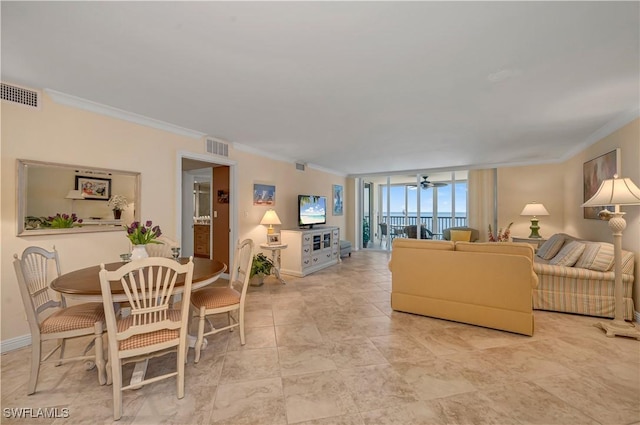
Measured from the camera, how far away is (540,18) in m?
1.57

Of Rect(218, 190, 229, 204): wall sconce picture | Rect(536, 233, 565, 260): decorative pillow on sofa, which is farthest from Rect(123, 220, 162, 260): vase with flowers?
Rect(536, 233, 565, 260): decorative pillow on sofa

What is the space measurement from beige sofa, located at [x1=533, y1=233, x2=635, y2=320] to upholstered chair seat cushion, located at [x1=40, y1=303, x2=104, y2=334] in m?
4.54

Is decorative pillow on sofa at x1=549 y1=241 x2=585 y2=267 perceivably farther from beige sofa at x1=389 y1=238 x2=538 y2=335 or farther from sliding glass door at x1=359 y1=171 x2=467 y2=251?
sliding glass door at x1=359 y1=171 x2=467 y2=251

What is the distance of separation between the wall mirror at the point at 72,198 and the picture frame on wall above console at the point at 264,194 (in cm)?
201

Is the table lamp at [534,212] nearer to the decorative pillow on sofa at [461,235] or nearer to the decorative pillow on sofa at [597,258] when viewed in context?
the decorative pillow on sofa at [461,235]

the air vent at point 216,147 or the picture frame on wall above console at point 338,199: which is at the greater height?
the air vent at point 216,147

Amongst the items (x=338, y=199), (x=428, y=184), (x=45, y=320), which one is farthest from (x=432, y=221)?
(x=45, y=320)

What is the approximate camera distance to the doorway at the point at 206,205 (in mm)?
4371

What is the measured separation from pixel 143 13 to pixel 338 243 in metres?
5.40

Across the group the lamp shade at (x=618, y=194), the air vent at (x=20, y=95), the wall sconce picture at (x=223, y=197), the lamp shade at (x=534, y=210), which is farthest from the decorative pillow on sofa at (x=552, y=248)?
the air vent at (x=20, y=95)

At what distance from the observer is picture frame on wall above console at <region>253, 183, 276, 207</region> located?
4943mm

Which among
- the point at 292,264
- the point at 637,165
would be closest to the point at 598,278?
the point at 637,165

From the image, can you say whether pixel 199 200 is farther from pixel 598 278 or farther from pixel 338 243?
pixel 598 278

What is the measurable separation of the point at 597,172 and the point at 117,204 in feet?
21.1
